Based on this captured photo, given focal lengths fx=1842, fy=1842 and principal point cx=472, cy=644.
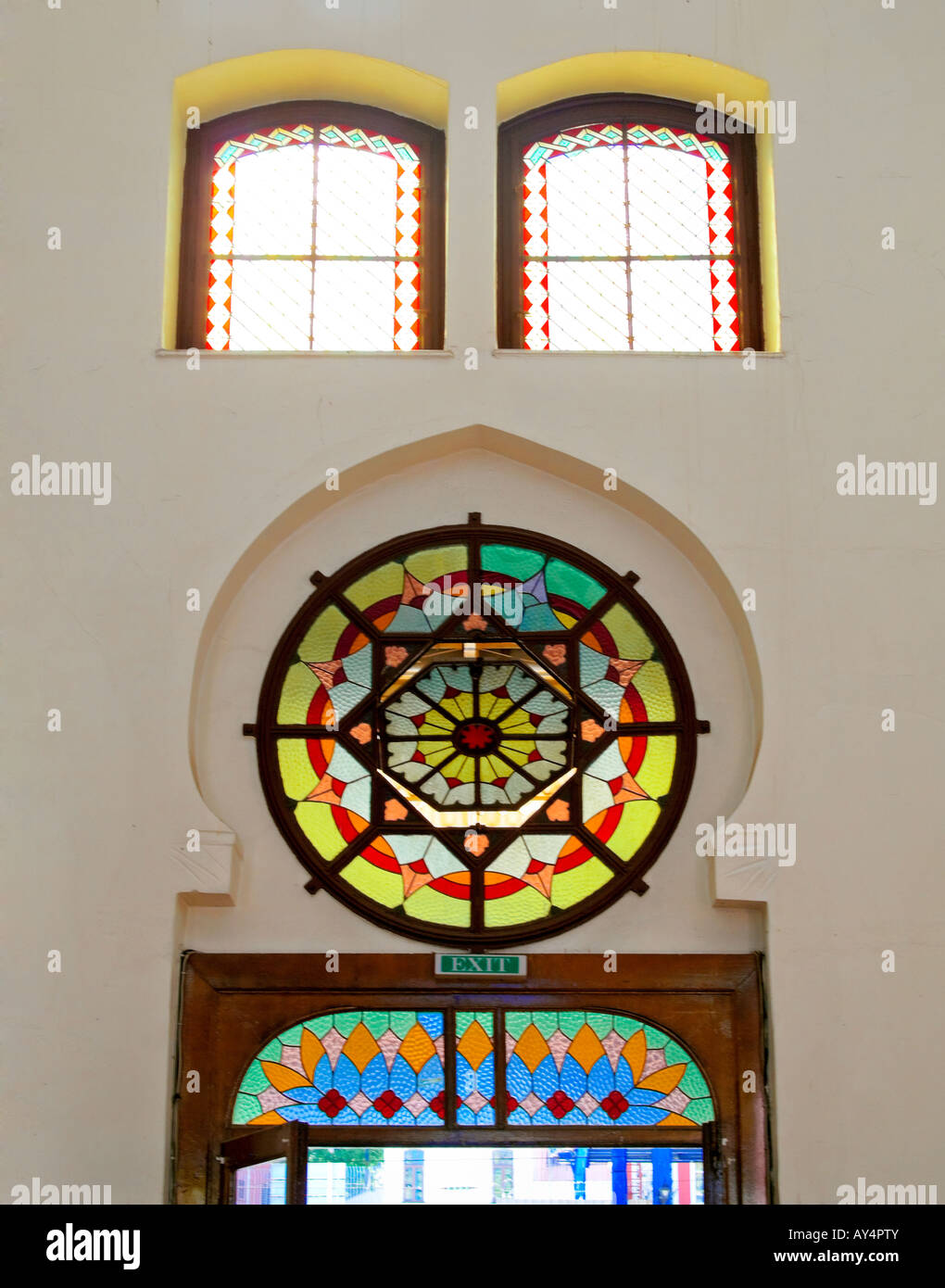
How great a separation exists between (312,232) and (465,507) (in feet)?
5.14

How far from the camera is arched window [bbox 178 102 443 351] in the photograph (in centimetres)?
839

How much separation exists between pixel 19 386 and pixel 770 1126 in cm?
437

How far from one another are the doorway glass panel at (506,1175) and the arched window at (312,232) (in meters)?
3.53

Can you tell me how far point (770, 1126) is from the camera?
7.07m

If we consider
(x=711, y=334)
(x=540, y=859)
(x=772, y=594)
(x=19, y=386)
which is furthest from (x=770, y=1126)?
(x=19, y=386)

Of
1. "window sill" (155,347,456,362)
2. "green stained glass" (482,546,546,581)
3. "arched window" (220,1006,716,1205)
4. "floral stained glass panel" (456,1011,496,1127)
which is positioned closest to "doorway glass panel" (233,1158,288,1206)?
"arched window" (220,1006,716,1205)

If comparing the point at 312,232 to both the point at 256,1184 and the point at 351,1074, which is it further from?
the point at 256,1184

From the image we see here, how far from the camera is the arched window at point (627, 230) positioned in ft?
27.6

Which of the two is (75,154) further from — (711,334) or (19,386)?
(711,334)

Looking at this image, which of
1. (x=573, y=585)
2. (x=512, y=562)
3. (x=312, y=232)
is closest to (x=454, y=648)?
(x=512, y=562)

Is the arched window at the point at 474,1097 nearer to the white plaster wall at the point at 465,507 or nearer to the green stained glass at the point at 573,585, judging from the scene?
the white plaster wall at the point at 465,507

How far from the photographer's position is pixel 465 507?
8078 millimetres

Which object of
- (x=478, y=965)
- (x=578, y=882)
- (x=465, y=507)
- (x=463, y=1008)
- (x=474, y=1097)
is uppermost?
(x=465, y=507)

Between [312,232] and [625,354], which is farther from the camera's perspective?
[312,232]
